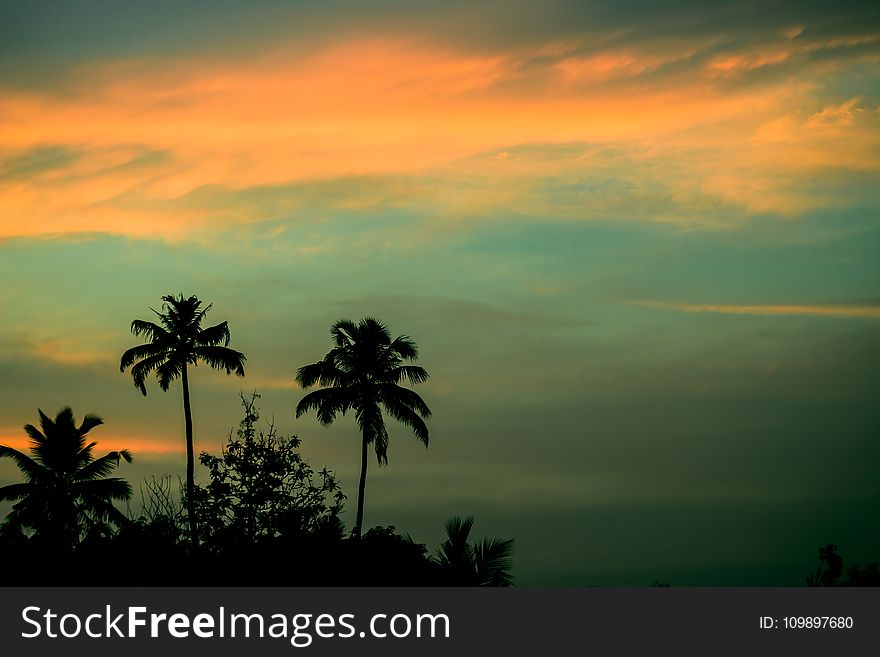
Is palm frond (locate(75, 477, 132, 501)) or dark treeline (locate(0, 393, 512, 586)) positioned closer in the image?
dark treeline (locate(0, 393, 512, 586))

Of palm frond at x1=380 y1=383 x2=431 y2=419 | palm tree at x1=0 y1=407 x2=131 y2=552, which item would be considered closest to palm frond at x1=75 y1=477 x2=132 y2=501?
palm tree at x1=0 y1=407 x2=131 y2=552

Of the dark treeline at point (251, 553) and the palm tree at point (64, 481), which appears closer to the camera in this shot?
the dark treeline at point (251, 553)

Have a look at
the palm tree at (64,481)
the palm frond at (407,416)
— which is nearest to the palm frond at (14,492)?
the palm tree at (64,481)

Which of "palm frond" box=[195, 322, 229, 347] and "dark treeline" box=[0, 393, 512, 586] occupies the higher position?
"palm frond" box=[195, 322, 229, 347]

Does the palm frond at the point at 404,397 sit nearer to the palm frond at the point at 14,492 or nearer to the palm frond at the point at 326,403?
the palm frond at the point at 326,403

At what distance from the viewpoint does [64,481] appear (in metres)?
56.6

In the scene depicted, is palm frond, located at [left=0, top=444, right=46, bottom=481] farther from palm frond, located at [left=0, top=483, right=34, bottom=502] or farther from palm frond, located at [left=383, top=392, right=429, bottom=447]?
palm frond, located at [left=383, top=392, right=429, bottom=447]

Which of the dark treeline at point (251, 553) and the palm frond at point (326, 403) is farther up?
the palm frond at point (326, 403)

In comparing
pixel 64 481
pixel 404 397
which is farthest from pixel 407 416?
pixel 64 481

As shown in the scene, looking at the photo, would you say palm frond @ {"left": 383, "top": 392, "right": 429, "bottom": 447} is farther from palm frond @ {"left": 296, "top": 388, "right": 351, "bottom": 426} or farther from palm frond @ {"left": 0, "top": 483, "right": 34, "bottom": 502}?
palm frond @ {"left": 0, "top": 483, "right": 34, "bottom": 502}

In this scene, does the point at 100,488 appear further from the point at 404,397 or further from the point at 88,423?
the point at 404,397

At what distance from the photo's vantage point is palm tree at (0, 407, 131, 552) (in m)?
55.7

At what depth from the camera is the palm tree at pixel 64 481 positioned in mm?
55719

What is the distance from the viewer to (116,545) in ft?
113
